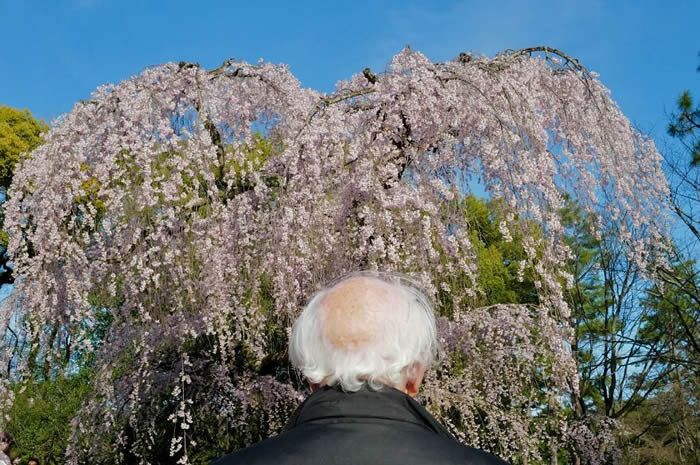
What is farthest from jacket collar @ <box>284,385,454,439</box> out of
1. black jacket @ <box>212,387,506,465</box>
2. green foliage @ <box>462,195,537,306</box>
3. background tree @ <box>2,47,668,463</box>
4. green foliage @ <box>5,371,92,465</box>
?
green foliage @ <box>462,195,537,306</box>

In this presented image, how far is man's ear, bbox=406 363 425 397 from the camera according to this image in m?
1.30

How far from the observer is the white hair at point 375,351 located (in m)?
1.24

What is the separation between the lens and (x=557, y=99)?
19.0 ft

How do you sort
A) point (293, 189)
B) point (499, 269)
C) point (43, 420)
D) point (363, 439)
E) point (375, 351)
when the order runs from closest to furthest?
point (363, 439) → point (375, 351) → point (293, 189) → point (43, 420) → point (499, 269)

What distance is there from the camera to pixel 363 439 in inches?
43.9

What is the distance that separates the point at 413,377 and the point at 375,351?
4.7 inches

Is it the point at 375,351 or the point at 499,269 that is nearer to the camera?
the point at 375,351

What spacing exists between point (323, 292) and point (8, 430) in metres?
12.2

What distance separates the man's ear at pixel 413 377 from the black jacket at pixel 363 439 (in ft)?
0.29

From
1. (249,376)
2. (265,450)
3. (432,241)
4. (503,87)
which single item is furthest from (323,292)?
(249,376)

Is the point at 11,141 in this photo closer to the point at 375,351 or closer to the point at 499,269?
the point at 499,269

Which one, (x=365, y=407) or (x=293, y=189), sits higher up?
(x=293, y=189)

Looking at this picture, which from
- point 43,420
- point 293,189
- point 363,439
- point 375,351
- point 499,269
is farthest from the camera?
point 499,269

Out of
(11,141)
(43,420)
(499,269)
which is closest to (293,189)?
(43,420)
